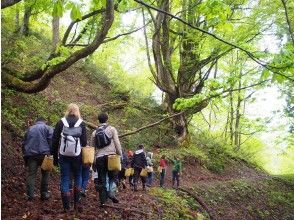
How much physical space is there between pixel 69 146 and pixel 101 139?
A: 3.54 feet

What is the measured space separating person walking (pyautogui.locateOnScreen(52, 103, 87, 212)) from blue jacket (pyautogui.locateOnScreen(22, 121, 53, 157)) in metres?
1.20

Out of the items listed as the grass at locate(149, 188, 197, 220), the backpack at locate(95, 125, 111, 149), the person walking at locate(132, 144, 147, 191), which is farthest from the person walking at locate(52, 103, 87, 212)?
the person walking at locate(132, 144, 147, 191)

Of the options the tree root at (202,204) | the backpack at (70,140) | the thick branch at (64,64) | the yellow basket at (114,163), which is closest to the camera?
the thick branch at (64,64)

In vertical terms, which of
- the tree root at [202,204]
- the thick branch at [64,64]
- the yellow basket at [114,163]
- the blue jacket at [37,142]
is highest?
the thick branch at [64,64]

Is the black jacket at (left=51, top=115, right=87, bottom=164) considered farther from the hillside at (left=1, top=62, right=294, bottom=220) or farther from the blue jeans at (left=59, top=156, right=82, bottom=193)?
the hillside at (left=1, top=62, right=294, bottom=220)

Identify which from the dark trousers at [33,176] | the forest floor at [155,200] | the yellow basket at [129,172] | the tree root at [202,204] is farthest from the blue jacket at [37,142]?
the tree root at [202,204]

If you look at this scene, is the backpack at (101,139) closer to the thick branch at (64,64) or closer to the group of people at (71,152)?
the group of people at (71,152)

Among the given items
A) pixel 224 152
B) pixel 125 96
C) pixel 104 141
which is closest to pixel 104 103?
pixel 125 96

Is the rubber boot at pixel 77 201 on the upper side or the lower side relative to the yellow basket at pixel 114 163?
lower

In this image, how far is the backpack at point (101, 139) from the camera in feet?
24.1

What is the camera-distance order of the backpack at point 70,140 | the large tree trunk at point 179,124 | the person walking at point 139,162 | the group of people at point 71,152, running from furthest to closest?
the large tree trunk at point 179,124, the person walking at point 139,162, the group of people at point 71,152, the backpack at point 70,140

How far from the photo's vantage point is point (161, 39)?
21.2 m

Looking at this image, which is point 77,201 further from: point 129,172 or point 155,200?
point 129,172

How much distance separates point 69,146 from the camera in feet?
20.9
